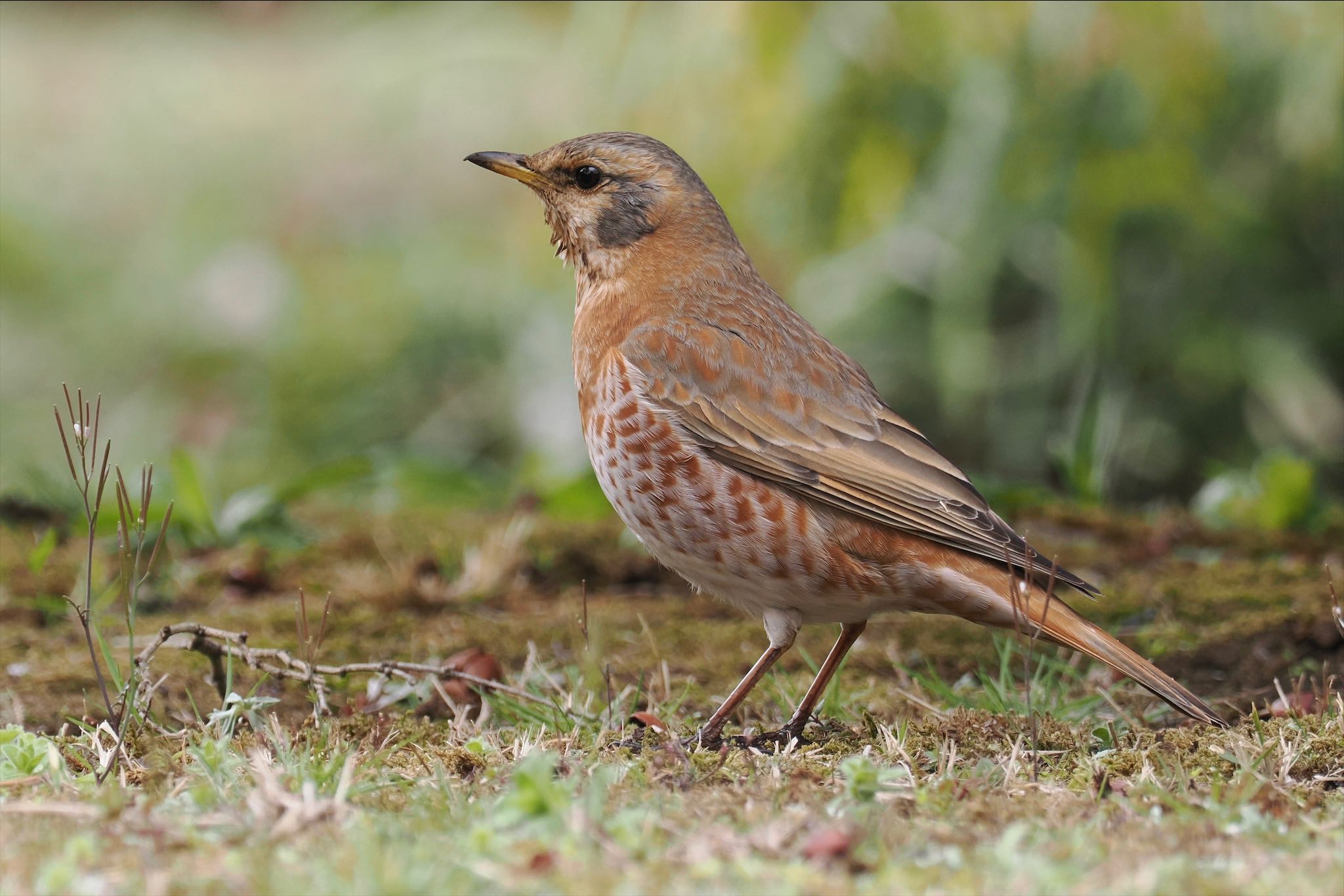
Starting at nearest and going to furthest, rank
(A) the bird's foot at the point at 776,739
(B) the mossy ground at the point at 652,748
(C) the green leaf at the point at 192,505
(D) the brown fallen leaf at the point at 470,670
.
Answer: (B) the mossy ground at the point at 652,748 → (A) the bird's foot at the point at 776,739 → (D) the brown fallen leaf at the point at 470,670 → (C) the green leaf at the point at 192,505

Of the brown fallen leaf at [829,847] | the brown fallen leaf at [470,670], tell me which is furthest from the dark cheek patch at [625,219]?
the brown fallen leaf at [829,847]

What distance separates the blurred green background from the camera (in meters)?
7.70

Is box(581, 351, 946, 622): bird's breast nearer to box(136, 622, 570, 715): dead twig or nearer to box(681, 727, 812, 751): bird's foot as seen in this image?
box(681, 727, 812, 751): bird's foot

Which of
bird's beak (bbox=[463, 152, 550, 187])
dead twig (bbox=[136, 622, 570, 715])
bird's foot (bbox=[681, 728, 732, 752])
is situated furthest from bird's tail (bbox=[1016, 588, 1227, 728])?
bird's beak (bbox=[463, 152, 550, 187])

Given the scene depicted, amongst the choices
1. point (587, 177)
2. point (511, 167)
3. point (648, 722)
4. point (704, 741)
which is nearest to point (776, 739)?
point (704, 741)

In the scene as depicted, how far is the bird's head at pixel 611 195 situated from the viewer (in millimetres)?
4969

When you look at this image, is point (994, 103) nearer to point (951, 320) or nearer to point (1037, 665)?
point (951, 320)

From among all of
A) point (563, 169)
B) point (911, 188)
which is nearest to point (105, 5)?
point (911, 188)

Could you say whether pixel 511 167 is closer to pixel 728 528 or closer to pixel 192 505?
pixel 728 528

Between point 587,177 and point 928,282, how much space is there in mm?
3660

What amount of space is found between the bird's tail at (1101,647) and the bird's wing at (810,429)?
92 mm

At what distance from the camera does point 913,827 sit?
9.05 feet

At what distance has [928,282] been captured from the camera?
8258 mm

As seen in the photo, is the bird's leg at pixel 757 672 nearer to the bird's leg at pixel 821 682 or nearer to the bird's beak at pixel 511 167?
the bird's leg at pixel 821 682
